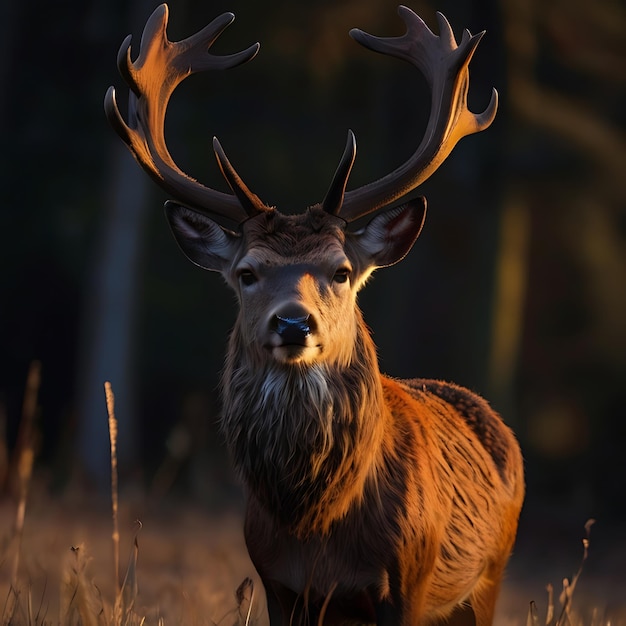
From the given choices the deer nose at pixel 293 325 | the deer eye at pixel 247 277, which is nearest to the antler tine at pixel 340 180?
the deer eye at pixel 247 277

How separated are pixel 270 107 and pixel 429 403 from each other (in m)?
12.5

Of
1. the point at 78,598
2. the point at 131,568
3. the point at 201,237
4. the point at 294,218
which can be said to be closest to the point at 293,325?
the point at 294,218

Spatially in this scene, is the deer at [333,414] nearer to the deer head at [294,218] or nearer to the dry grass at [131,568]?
the deer head at [294,218]

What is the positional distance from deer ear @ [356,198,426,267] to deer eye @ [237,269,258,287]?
56 centimetres

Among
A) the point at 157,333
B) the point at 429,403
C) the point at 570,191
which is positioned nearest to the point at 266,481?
the point at 429,403

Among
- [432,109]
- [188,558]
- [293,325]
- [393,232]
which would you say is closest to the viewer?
[293,325]

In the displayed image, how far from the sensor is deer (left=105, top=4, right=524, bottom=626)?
5035mm

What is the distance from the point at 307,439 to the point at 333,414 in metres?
0.15

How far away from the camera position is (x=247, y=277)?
5.41 m

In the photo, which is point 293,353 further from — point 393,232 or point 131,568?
point 131,568

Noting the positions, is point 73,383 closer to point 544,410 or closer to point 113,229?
point 113,229

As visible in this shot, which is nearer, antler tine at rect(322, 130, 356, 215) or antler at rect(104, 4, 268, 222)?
antler tine at rect(322, 130, 356, 215)

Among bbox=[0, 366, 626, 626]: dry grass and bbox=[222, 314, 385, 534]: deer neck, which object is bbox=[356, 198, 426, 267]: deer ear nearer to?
bbox=[222, 314, 385, 534]: deer neck

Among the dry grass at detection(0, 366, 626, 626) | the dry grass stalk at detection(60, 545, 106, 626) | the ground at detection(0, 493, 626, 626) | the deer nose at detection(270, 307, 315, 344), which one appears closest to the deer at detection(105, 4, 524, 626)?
the deer nose at detection(270, 307, 315, 344)
